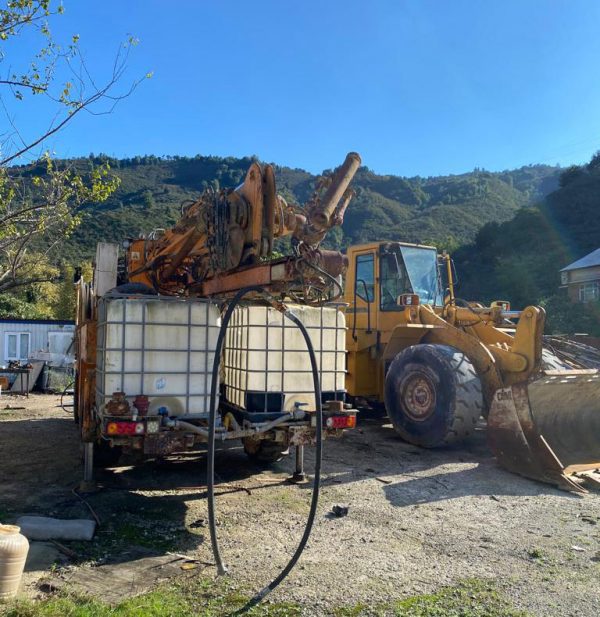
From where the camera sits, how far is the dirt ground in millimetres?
4227

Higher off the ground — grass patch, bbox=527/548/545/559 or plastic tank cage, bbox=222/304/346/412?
plastic tank cage, bbox=222/304/346/412

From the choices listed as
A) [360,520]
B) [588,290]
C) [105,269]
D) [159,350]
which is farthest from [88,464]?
[588,290]

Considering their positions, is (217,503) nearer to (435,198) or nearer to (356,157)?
(356,157)

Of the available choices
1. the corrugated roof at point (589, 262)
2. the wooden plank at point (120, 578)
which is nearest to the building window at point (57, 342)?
the wooden plank at point (120, 578)

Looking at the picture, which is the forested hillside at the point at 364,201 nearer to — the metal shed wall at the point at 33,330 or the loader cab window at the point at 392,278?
the metal shed wall at the point at 33,330

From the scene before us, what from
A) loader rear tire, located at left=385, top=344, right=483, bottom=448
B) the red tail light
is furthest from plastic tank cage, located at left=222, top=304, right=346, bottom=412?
loader rear tire, located at left=385, top=344, right=483, bottom=448

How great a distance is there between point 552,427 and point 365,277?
3.84 metres

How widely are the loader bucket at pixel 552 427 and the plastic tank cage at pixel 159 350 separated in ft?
12.2

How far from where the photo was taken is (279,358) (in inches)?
233

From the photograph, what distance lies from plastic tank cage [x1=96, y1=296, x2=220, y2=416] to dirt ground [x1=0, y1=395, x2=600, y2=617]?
3.54 feet

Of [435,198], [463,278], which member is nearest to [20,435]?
[463,278]

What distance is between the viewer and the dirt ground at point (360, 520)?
13.9ft

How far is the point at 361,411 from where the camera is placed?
11562mm

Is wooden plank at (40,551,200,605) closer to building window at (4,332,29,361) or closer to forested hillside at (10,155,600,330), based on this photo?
forested hillside at (10,155,600,330)
